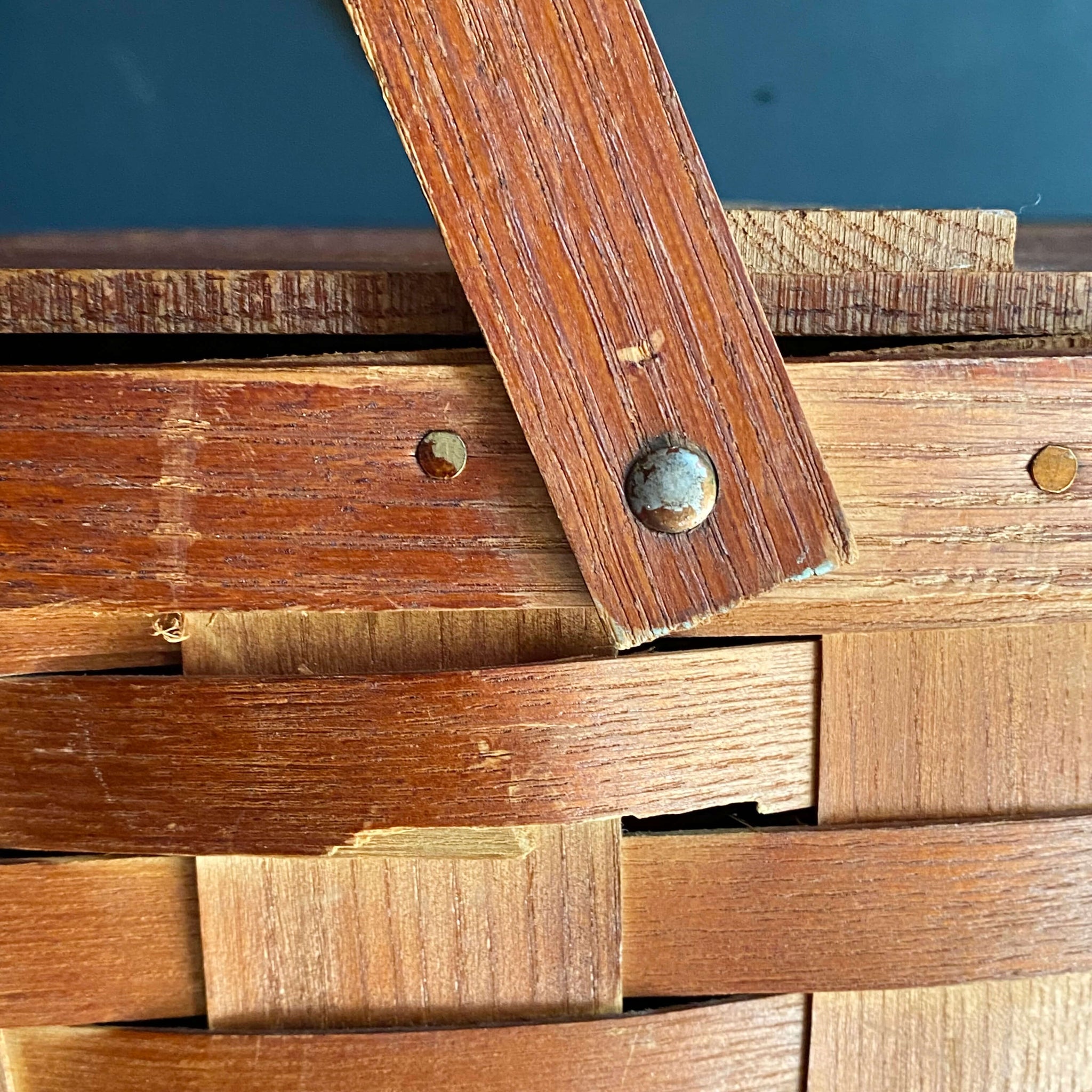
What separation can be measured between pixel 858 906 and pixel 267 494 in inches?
16.0

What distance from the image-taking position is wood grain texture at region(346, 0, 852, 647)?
0.41 meters

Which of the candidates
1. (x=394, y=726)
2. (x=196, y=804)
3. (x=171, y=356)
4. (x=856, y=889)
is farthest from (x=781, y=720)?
(x=171, y=356)

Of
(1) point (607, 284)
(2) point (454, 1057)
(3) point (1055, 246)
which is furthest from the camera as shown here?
(3) point (1055, 246)

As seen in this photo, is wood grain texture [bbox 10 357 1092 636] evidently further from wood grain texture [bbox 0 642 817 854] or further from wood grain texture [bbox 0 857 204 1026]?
wood grain texture [bbox 0 857 204 1026]

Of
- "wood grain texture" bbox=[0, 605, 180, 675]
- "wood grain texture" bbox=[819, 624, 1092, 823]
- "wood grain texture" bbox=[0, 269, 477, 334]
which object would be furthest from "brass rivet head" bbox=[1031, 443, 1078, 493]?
"wood grain texture" bbox=[0, 605, 180, 675]

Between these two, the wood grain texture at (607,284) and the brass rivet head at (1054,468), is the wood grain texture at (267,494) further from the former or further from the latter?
the brass rivet head at (1054,468)

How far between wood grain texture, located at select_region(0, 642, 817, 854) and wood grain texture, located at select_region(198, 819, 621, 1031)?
0.06m

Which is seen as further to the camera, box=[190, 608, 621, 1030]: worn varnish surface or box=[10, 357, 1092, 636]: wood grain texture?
box=[190, 608, 621, 1030]: worn varnish surface

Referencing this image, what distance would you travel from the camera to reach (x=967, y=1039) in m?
0.58

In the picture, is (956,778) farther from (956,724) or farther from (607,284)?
(607,284)

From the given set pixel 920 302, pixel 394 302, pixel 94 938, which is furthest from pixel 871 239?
pixel 94 938

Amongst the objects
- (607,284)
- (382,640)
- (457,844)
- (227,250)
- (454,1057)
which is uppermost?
(227,250)

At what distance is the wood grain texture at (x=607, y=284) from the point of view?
41cm

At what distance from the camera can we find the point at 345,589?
450mm
